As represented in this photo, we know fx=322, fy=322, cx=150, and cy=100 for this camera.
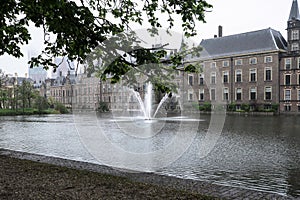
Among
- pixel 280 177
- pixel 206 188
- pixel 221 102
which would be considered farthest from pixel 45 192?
pixel 221 102

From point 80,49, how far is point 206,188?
3725 mm

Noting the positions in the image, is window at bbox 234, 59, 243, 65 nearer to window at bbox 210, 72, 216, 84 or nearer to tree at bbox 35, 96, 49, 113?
window at bbox 210, 72, 216, 84

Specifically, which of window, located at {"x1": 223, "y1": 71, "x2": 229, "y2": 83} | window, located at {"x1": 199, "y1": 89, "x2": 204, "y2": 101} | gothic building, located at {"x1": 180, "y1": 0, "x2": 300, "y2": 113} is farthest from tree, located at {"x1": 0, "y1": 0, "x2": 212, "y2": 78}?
window, located at {"x1": 199, "y1": 89, "x2": 204, "y2": 101}

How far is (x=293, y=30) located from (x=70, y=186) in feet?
173

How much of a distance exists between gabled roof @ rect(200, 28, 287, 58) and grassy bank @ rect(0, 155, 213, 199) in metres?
50.2

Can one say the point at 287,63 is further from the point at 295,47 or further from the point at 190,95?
the point at 190,95

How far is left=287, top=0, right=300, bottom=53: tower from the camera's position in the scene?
165 feet

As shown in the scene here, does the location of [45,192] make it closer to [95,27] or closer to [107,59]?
[107,59]

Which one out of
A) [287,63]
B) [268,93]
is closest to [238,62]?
[268,93]

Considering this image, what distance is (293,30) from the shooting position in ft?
167

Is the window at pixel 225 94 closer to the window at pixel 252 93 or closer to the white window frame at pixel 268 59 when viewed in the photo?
the window at pixel 252 93

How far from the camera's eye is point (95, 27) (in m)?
6.44

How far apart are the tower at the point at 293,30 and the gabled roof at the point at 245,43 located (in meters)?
1.85

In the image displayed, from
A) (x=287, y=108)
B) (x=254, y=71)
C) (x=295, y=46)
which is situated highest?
(x=295, y=46)
